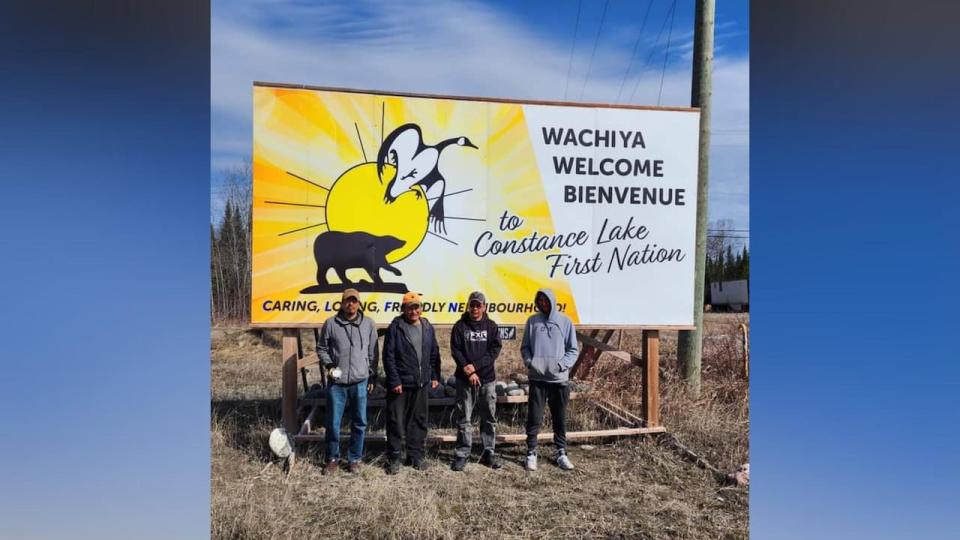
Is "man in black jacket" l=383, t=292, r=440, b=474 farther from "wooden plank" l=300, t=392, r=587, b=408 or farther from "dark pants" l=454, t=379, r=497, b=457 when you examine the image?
"wooden plank" l=300, t=392, r=587, b=408

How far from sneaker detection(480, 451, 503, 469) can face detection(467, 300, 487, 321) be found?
1379 millimetres

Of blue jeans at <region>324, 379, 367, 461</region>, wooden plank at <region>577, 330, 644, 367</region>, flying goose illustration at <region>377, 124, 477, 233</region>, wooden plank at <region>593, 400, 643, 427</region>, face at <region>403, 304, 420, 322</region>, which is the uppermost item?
flying goose illustration at <region>377, 124, 477, 233</region>

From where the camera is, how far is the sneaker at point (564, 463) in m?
6.09

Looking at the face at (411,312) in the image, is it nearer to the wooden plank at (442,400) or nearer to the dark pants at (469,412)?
the dark pants at (469,412)

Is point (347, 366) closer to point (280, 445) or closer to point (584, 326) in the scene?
point (280, 445)

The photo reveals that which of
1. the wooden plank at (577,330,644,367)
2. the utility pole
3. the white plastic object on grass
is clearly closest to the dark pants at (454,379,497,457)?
the white plastic object on grass

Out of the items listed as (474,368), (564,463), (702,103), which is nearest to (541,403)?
(564,463)

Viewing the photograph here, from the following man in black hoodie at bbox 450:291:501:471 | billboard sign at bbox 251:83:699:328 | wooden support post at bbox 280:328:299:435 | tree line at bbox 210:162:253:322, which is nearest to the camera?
man in black hoodie at bbox 450:291:501:471

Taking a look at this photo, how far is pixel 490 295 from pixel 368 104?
2384mm

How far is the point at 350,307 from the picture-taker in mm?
5840

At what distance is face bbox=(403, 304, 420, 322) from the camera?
19.5 feet

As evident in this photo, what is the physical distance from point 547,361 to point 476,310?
2.80 ft

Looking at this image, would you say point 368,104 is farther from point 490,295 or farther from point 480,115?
point 490,295

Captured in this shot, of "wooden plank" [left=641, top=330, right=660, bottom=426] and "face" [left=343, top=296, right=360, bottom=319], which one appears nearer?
"face" [left=343, top=296, right=360, bottom=319]
